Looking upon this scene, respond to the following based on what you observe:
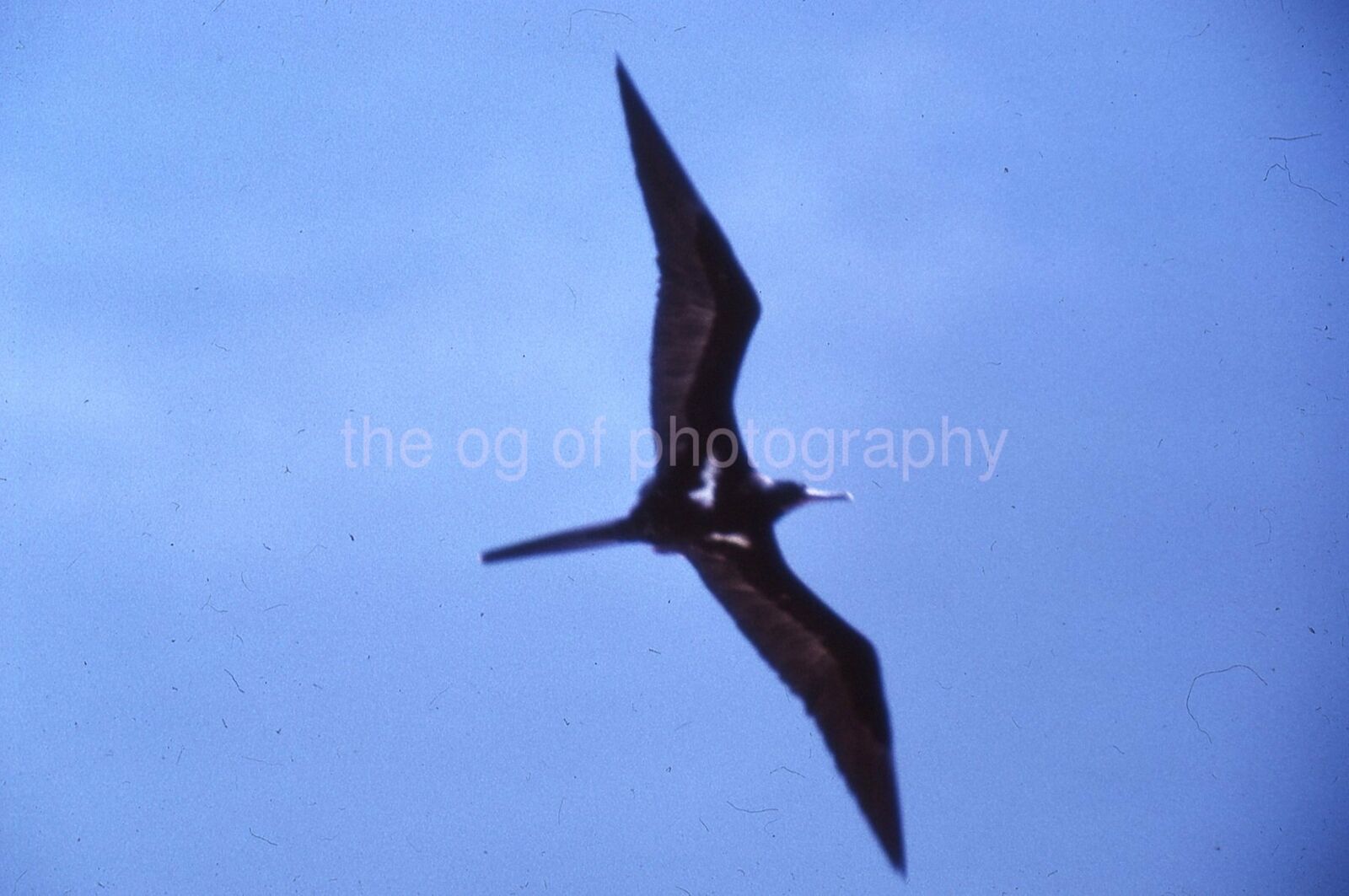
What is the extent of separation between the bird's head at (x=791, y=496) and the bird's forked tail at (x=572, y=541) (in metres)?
1.11

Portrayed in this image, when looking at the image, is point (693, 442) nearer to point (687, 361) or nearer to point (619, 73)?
point (687, 361)

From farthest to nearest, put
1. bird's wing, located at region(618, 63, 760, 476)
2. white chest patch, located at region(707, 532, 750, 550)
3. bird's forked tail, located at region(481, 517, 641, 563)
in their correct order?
white chest patch, located at region(707, 532, 750, 550) → bird's wing, located at region(618, 63, 760, 476) → bird's forked tail, located at region(481, 517, 641, 563)

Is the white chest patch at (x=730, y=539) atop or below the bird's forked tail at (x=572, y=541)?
below

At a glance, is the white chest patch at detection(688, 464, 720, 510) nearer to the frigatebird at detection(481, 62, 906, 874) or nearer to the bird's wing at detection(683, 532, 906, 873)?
the frigatebird at detection(481, 62, 906, 874)

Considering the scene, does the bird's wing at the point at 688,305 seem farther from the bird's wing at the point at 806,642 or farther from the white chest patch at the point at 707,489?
the bird's wing at the point at 806,642

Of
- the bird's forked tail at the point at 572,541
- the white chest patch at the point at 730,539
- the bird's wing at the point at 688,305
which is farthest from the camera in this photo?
the white chest patch at the point at 730,539

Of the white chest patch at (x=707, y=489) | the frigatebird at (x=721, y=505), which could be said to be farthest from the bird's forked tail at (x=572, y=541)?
the white chest patch at (x=707, y=489)

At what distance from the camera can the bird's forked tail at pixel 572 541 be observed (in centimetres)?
505

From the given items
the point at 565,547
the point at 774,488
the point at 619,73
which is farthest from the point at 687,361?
the point at 619,73

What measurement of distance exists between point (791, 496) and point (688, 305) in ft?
5.30

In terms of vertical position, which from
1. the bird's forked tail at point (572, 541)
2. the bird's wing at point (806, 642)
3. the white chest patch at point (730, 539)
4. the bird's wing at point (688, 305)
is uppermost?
the bird's wing at point (688, 305)

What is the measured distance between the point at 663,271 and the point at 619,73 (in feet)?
4.14

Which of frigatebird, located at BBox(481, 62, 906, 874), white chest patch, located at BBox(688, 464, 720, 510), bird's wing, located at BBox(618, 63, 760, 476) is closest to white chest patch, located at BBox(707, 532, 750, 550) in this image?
frigatebird, located at BBox(481, 62, 906, 874)

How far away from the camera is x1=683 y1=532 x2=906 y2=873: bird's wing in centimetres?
618
